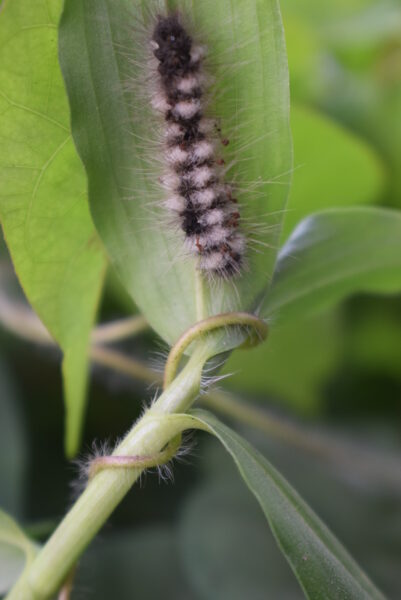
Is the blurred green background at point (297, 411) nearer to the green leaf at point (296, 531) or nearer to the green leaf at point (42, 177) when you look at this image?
the green leaf at point (42, 177)

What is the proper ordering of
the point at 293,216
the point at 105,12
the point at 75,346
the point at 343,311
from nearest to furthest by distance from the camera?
the point at 105,12, the point at 75,346, the point at 293,216, the point at 343,311

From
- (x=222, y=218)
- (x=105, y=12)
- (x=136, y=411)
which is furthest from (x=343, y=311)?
(x=105, y=12)

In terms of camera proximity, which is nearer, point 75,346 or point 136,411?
point 75,346

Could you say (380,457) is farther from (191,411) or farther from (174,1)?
(174,1)

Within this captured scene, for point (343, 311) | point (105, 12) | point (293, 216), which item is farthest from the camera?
point (343, 311)

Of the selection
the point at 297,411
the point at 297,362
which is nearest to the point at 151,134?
the point at 297,411

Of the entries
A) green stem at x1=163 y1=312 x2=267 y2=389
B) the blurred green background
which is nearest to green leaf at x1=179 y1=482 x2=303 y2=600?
the blurred green background

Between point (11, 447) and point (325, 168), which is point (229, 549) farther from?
point (325, 168)

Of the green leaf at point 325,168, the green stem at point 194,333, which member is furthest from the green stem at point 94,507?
the green leaf at point 325,168
